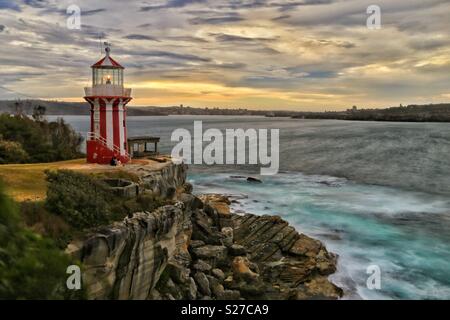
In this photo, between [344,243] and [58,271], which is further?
[344,243]

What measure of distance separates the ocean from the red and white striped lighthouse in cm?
1272

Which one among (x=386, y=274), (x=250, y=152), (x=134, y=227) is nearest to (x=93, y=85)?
(x=134, y=227)

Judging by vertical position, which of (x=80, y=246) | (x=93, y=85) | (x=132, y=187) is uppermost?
(x=93, y=85)

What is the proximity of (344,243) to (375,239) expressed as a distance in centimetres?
238

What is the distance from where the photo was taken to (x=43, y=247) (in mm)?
8555

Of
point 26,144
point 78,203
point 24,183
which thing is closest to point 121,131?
point 26,144

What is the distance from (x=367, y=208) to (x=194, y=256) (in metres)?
→ 18.9

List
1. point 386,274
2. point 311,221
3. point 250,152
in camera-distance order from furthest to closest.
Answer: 1. point 250,152
2. point 311,221
3. point 386,274

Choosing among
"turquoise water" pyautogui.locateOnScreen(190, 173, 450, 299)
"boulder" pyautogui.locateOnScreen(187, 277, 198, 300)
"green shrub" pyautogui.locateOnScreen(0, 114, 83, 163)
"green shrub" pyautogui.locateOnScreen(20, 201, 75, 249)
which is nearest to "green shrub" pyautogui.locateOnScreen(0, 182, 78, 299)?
"green shrub" pyautogui.locateOnScreen(20, 201, 75, 249)

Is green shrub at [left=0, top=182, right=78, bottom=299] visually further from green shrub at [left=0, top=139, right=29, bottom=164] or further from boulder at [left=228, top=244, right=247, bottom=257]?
green shrub at [left=0, top=139, right=29, bottom=164]

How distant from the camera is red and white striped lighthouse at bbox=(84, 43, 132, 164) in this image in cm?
2028
